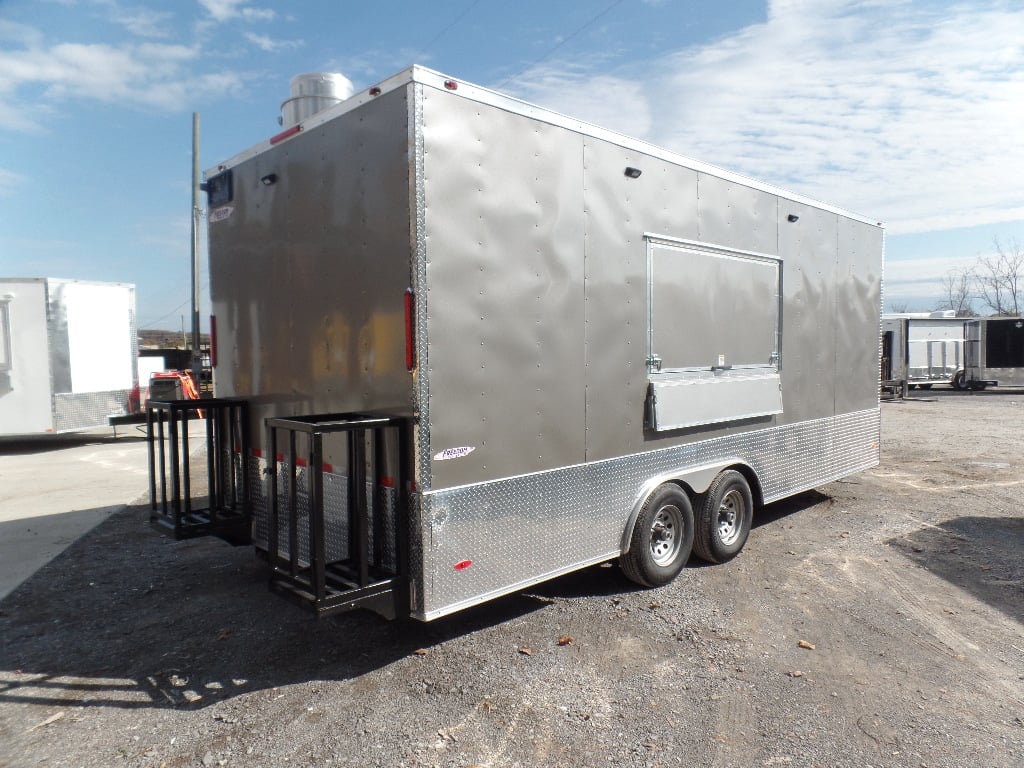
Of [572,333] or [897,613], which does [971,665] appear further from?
[572,333]

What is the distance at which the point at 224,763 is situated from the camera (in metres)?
3.05

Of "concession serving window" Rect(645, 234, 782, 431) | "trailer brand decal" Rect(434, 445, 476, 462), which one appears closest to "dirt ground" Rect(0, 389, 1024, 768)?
"trailer brand decal" Rect(434, 445, 476, 462)

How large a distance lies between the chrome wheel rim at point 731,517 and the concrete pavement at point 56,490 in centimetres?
536

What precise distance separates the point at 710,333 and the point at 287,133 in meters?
3.22

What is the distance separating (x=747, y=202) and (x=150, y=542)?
5932mm

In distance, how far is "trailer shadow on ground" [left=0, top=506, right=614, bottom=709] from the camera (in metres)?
3.76

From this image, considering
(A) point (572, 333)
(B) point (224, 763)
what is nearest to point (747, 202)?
(A) point (572, 333)

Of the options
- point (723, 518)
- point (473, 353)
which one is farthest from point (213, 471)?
point (723, 518)

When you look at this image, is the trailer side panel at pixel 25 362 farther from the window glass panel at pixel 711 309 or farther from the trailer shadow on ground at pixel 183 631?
the window glass panel at pixel 711 309

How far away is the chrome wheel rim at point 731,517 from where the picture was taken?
18.7ft

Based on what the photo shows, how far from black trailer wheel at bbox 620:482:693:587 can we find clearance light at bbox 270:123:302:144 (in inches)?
127

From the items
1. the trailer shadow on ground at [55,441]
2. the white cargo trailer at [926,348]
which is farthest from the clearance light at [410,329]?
the white cargo trailer at [926,348]

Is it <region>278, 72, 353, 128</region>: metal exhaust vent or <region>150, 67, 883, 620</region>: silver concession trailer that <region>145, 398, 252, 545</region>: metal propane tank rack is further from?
<region>278, 72, 353, 128</region>: metal exhaust vent

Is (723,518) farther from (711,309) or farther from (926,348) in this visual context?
(926,348)
